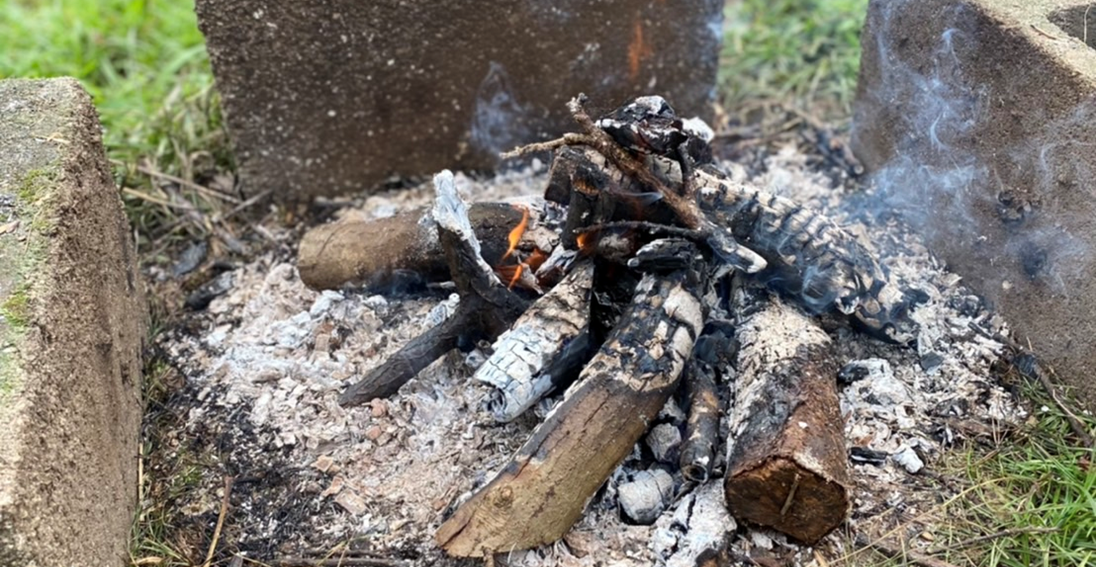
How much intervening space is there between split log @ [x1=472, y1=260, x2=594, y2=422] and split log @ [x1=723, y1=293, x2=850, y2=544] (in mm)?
439

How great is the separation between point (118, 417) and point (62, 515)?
54 centimetres

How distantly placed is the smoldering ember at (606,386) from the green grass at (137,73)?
106cm

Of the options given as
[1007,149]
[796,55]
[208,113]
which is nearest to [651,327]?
[1007,149]

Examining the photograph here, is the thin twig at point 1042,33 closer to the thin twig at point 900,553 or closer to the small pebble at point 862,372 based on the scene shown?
the small pebble at point 862,372

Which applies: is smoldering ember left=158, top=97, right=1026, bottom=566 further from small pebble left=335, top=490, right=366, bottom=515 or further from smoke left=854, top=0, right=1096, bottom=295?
smoke left=854, top=0, right=1096, bottom=295

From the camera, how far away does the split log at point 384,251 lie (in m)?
2.85

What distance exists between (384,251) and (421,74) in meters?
0.84

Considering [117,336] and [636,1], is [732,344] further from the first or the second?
[117,336]

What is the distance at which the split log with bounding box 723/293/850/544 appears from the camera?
6.89ft

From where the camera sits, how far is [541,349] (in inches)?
93.4

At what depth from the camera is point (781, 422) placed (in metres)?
2.18

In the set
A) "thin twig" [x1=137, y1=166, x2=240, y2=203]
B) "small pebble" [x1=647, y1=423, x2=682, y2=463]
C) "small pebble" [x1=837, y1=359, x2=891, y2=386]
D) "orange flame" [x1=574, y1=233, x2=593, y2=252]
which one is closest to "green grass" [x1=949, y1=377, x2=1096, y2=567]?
"small pebble" [x1=837, y1=359, x2=891, y2=386]

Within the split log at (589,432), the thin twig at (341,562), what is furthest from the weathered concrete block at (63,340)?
the split log at (589,432)

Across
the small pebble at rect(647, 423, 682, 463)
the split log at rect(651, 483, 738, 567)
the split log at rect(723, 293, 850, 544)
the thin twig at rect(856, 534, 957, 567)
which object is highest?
the split log at rect(723, 293, 850, 544)
